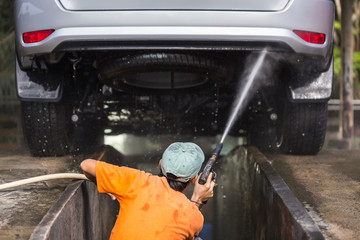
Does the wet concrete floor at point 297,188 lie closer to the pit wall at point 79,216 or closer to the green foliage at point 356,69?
the pit wall at point 79,216

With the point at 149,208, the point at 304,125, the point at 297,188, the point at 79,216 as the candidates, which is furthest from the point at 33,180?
Answer: the point at 304,125

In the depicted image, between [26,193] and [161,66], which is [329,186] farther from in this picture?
[26,193]

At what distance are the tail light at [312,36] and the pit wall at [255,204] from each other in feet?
2.76

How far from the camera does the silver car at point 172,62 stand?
246 cm

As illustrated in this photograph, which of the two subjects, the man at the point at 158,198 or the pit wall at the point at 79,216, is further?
the pit wall at the point at 79,216

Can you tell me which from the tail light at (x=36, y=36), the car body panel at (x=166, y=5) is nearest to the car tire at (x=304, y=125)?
the car body panel at (x=166, y=5)

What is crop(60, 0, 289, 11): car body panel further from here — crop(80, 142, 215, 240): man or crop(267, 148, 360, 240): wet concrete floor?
crop(267, 148, 360, 240): wet concrete floor

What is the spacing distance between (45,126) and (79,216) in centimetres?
93

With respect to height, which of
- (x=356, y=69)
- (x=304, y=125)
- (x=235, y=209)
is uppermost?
(x=304, y=125)

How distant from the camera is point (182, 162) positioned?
1.88 m

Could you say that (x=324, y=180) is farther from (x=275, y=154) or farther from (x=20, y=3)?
(x=20, y=3)

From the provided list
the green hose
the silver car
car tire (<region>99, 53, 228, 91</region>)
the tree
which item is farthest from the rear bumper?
the tree

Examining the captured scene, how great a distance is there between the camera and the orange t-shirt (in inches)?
72.2

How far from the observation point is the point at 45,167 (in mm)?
3088
